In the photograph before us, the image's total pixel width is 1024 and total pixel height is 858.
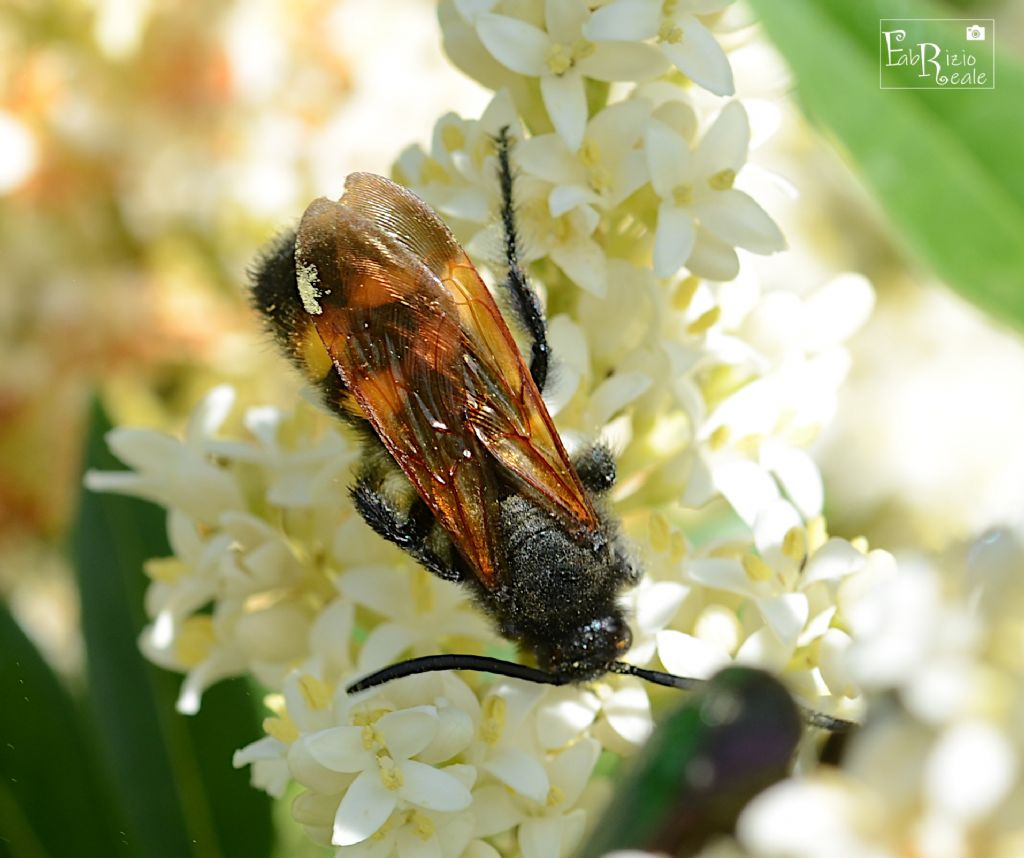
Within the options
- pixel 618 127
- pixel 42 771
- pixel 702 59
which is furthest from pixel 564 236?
pixel 42 771

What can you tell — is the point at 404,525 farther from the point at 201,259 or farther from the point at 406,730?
the point at 201,259

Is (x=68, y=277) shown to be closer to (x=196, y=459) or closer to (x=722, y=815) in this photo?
(x=196, y=459)

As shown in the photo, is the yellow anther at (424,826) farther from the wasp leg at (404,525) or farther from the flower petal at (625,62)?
the flower petal at (625,62)

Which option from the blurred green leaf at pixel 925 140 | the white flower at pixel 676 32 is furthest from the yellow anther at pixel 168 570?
the blurred green leaf at pixel 925 140

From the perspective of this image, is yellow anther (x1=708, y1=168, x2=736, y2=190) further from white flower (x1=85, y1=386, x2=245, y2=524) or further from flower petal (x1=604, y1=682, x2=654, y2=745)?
white flower (x1=85, y1=386, x2=245, y2=524)

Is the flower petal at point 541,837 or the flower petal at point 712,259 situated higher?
the flower petal at point 712,259

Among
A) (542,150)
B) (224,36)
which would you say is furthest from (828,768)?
(224,36)
